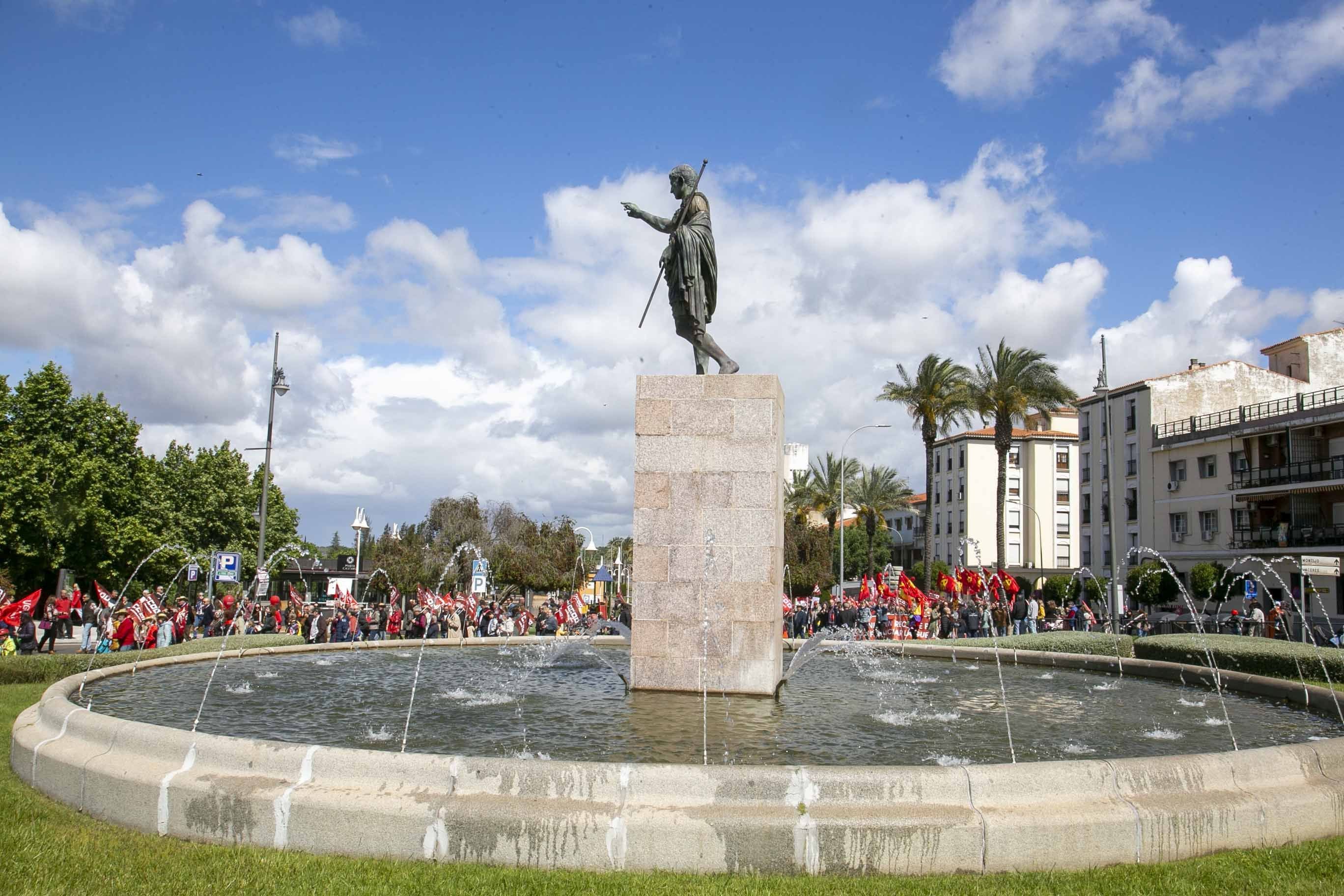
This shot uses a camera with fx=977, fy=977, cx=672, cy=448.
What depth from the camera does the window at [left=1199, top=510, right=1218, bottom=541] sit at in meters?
51.2

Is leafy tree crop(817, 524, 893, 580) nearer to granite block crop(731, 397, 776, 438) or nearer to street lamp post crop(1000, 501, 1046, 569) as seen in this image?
street lamp post crop(1000, 501, 1046, 569)

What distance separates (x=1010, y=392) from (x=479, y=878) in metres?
43.3

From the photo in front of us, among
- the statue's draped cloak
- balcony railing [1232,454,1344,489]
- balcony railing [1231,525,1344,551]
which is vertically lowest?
balcony railing [1231,525,1344,551]

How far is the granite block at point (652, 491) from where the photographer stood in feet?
33.7

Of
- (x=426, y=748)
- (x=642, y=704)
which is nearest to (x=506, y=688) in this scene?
(x=642, y=704)

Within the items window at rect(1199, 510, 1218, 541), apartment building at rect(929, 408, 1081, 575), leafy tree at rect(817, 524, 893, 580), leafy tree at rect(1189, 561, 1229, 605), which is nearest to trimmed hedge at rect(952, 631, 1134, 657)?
leafy tree at rect(1189, 561, 1229, 605)

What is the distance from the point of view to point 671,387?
1044 centimetres

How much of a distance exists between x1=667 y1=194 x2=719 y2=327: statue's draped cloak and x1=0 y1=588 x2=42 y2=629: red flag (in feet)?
49.1

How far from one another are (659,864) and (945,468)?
281 ft

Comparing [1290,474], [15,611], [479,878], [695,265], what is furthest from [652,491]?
[1290,474]

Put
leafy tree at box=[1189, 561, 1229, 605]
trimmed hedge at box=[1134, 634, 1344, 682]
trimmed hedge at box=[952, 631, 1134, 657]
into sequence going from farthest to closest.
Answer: leafy tree at box=[1189, 561, 1229, 605], trimmed hedge at box=[952, 631, 1134, 657], trimmed hedge at box=[1134, 634, 1344, 682]

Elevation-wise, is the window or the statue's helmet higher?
the statue's helmet

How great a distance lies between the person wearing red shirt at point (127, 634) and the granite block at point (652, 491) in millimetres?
10828

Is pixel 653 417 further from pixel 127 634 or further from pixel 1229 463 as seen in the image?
pixel 1229 463
